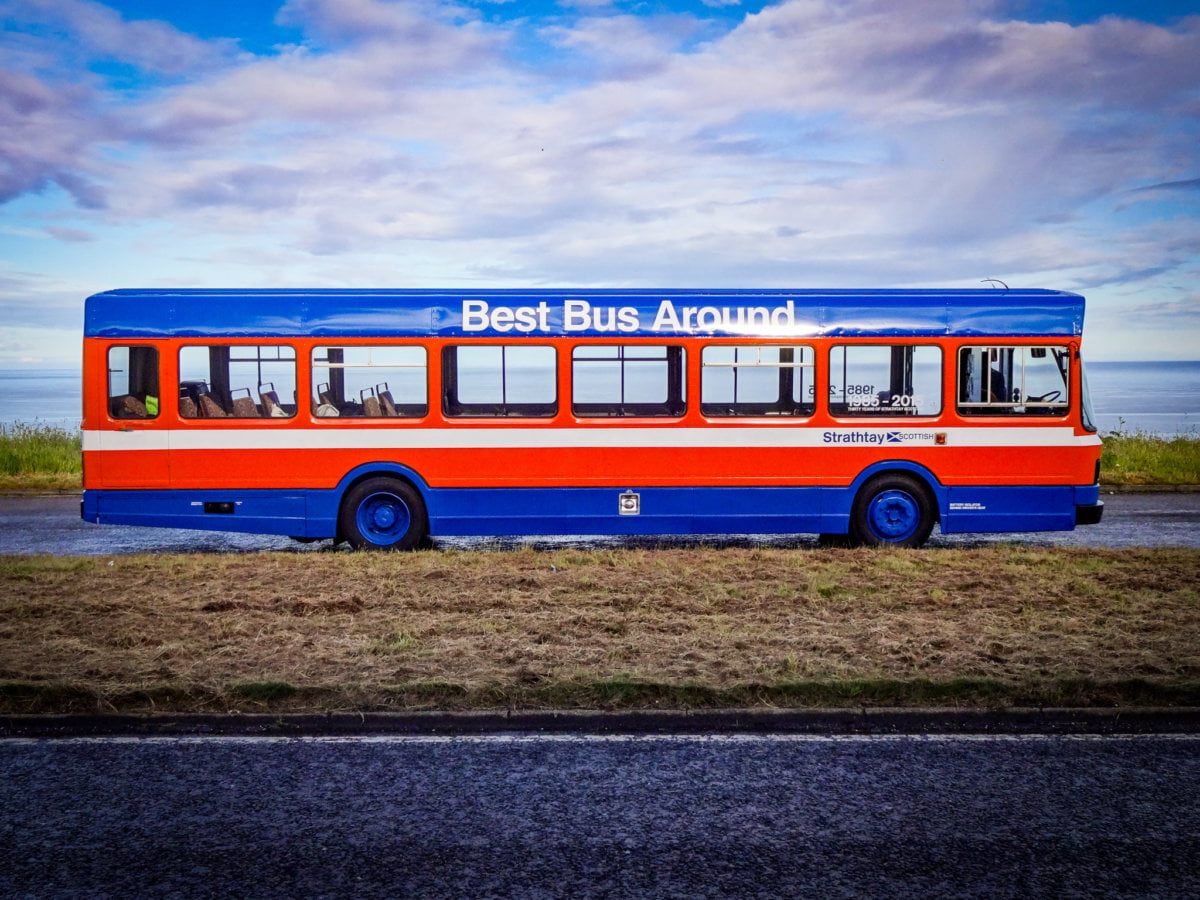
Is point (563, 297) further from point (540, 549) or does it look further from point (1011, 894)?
point (1011, 894)

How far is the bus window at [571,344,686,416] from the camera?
1123 centimetres

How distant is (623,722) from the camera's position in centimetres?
554

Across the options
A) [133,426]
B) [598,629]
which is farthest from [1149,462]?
[133,426]

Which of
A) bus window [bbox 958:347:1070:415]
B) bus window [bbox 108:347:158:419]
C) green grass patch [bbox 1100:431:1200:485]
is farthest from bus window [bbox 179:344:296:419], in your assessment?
green grass patch [bbox 1100:431:1200:485]

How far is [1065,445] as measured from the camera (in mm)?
11336

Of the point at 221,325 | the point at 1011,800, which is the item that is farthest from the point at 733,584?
the point at 221,325

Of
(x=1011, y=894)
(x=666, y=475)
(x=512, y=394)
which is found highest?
(x=512, y=394)

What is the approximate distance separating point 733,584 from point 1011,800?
15.1 feet

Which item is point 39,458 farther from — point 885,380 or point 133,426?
point 885,380

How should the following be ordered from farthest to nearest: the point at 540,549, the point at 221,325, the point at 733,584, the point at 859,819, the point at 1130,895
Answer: the point at 540,549
the point at 221,325
the point at 733,584
the point at 859,819
the point at 1130,895

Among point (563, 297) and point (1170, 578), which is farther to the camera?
point (563, 297)

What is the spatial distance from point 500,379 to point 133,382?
3973 millimetres

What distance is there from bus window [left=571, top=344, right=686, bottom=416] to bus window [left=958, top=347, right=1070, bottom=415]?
10.5 feet

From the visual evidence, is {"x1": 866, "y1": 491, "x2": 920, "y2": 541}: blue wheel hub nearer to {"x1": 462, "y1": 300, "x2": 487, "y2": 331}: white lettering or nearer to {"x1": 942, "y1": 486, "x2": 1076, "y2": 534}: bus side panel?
{"x1": 942, "y1": 486, "x2": 1076, "y2": 534}: bus side panel
